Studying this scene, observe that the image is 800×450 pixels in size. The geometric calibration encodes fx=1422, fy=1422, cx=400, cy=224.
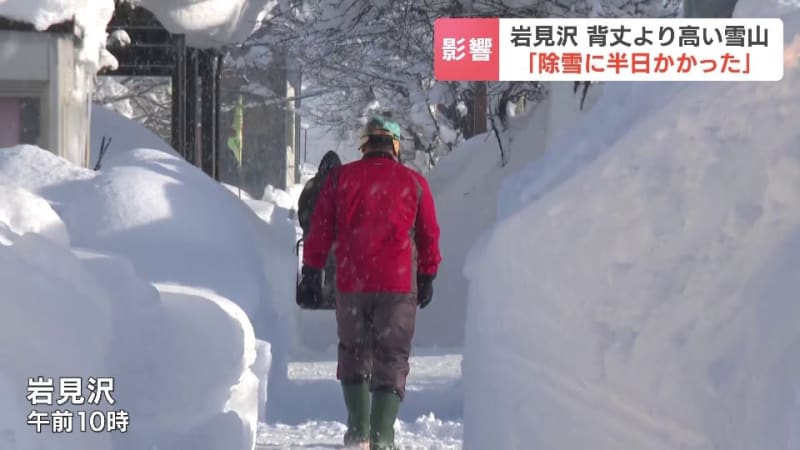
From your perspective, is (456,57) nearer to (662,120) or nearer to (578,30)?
(578,30)

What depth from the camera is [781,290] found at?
3.98 metres

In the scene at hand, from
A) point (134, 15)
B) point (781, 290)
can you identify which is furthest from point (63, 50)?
point (781, 290)

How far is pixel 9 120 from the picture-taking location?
536 inches

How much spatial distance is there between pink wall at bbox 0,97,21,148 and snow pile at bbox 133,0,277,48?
3176 millimetres

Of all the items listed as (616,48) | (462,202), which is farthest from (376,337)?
(462,202)

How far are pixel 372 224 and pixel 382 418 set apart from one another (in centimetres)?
85

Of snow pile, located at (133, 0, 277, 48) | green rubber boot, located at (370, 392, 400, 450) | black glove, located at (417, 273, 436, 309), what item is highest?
snow pile, located at (133, 0, 277, 48)

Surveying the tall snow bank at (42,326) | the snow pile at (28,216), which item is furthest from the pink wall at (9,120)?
the tall snow bank at (42,326)

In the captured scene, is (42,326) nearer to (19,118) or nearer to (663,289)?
(663,289)

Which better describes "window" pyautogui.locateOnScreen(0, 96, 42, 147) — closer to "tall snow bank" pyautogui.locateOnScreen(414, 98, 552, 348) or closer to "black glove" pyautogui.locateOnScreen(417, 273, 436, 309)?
"tall snow bank" pyautogui.locateOnScreen(414, 98, 552, 348)

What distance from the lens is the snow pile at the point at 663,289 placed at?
13.5ft

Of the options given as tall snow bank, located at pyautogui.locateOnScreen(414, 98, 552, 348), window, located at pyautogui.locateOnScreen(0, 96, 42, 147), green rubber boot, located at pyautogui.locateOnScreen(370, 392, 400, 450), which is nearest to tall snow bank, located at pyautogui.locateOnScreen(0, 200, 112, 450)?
green rubber boot, located at pyautogui.locateOnScreen(370, 392, 400, 450)

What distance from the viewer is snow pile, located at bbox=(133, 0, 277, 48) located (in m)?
16.4

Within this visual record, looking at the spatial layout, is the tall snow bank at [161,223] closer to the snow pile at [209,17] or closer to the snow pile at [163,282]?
the snow pile at [163,282]
